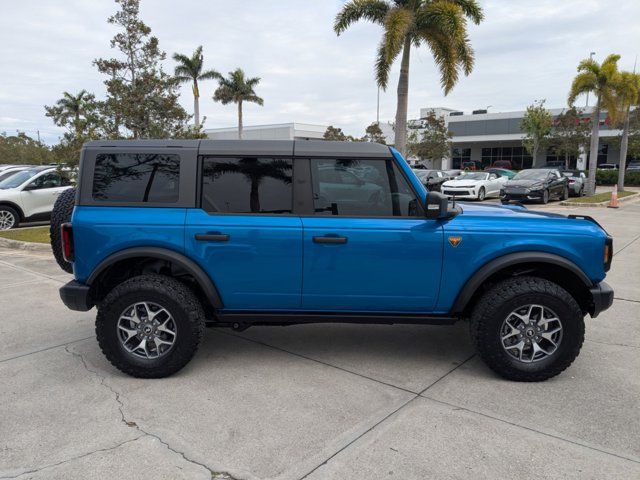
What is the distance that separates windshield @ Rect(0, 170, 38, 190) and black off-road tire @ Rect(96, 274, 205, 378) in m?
10.6

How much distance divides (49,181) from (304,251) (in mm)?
11555

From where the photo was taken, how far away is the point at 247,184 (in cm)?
382

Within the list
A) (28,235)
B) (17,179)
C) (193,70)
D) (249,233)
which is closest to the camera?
(249,233)

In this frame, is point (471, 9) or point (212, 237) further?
point (471, 9)

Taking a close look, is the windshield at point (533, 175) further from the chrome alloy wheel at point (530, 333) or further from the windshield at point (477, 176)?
Answer: the chrome alloy wheel at point (530, 333)

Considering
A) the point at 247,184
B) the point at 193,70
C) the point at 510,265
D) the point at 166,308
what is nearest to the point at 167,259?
the point at 166,308

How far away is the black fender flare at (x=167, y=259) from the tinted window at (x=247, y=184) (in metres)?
0.46

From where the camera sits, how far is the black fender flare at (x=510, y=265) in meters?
3.66

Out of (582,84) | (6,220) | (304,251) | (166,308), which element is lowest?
(6,220)

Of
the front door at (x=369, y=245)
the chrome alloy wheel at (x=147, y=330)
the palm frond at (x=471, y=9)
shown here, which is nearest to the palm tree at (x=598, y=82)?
the palm frond at (x=471, y=9)

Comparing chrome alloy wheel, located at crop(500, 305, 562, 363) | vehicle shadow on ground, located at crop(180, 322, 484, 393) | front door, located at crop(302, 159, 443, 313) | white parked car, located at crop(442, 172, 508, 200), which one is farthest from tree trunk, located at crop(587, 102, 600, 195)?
front door, located at crop(302, 159, 443, 313)

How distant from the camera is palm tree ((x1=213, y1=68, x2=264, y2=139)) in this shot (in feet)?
142

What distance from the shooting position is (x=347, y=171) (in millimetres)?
3812

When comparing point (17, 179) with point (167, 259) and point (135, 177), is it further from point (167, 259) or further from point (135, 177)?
point (167, 259)
